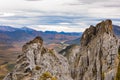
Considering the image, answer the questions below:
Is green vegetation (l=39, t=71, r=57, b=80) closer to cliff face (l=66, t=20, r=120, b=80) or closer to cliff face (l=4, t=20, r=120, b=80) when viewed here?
cliff face (l=4, t=20, r=120, b=80)

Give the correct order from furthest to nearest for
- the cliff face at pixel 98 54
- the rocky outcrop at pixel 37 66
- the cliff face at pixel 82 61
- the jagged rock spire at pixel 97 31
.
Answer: the jagged rock spire at pixel 97 31 → the cliff face at pixel 98 54 → the cliff face at pixel 82 61 → the rocky outcrop at pixel 37 66

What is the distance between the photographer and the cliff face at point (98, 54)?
9053 centimetres

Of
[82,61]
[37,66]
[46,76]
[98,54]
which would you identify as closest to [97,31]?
[82,61]

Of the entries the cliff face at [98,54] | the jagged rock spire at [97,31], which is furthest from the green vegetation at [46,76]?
the jagged rock spire at [97,31]

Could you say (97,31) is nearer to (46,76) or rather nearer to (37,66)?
(37,66)

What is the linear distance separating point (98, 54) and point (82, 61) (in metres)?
10.7

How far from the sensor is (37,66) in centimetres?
6169

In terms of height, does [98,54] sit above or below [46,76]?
below

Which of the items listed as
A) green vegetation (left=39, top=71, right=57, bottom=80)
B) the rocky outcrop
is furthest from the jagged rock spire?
green vegetation (left=39, top=71, right=57, bottom=80)

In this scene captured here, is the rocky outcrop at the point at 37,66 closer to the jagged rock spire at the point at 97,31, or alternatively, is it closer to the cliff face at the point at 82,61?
the cliff face at the point at 82,61

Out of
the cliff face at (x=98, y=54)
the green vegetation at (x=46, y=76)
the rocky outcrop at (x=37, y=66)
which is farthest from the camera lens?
the cliff face at (x=98, y=54)

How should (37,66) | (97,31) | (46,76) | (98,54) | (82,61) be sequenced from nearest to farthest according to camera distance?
(46,76) < (37,66) < (98,54) < (82,61) < (97,31)

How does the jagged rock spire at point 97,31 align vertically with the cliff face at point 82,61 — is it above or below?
above

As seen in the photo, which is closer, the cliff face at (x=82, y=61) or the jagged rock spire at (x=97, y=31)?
the cliff face at (x=82, y=61)
